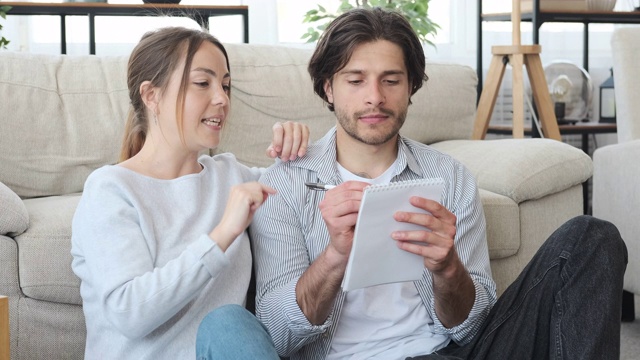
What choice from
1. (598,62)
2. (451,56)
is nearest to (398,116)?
(451,56)

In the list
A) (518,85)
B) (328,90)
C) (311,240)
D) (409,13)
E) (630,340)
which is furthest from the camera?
(409,13)

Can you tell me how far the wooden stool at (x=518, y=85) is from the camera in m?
3.32

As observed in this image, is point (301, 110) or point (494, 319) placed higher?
point (301, 110)

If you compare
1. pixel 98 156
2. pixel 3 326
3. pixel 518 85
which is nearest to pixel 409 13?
pixel 518 85

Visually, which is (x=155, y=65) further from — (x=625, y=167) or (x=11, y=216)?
(x=625, y=167)

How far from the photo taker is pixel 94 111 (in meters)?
2.44

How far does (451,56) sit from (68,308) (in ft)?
9.68

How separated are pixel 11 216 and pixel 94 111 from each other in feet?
1.94

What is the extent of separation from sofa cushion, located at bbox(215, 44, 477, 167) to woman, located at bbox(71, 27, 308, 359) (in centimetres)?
72

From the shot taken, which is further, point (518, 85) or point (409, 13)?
point (409, 13)

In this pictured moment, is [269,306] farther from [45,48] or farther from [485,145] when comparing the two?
[45,48]

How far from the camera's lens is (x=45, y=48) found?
3857mm

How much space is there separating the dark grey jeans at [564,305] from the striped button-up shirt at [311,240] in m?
0.04

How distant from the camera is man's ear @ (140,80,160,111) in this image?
1687 millimetres
